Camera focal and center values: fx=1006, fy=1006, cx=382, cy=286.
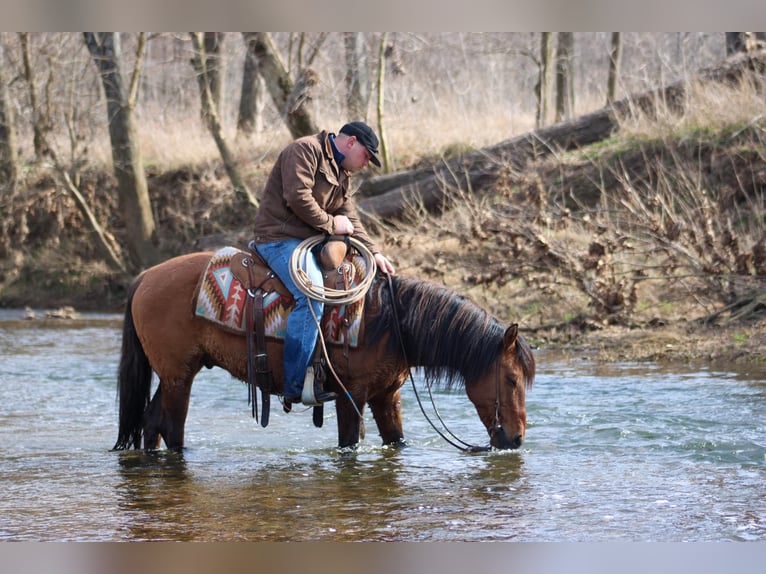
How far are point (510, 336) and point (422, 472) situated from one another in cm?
104

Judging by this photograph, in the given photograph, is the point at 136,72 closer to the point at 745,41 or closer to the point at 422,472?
the point at 745,41

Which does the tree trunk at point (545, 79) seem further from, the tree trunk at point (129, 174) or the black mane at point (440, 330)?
the black mane at point (440, 330)

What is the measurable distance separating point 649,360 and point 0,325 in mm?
10470

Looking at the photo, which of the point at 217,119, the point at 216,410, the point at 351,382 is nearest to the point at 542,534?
the point at 351,382

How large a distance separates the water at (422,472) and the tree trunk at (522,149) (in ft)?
21.6

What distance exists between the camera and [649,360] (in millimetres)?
10602

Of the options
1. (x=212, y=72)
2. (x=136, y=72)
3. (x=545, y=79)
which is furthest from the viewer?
(x=212, y=72)

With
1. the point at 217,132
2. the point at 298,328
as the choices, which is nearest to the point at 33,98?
the point at 217,132

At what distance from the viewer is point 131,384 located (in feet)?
23.0

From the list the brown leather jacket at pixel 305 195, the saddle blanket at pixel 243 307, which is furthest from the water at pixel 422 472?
the brown leather jacket at pixel 305 195

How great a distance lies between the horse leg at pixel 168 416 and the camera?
22.4 feet

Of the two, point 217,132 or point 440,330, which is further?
point 217,132

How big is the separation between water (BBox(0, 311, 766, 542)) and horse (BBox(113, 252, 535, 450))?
285 mm

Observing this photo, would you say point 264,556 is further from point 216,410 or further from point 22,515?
point 216,410
